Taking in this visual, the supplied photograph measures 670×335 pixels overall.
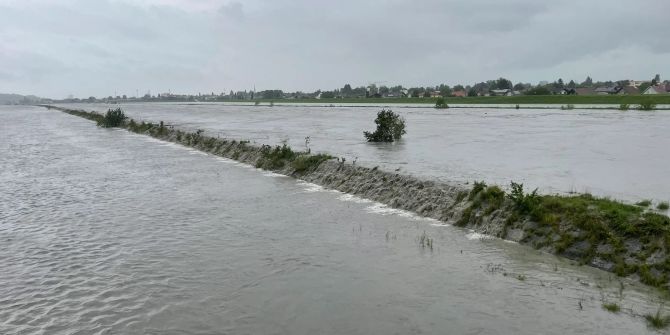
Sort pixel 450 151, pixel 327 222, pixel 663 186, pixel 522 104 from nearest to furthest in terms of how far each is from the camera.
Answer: pixel 327 222 → pixel 663 186 → pixel 450 151 → pixel 522 104

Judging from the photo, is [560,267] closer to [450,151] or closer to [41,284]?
[41,284]

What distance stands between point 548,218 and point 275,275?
876 centimetres

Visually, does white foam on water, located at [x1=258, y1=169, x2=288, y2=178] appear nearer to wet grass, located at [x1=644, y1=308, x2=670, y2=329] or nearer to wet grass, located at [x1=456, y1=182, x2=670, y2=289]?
wet grass, located at [x1=456, y1=182, x2=670, y2=289]

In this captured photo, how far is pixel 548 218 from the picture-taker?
1622 cm

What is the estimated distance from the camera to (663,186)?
70.9 ft

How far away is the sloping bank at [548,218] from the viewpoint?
13492 millimetres

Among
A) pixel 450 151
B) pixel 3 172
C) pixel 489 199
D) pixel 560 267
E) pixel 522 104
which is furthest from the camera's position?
pixel 522 104

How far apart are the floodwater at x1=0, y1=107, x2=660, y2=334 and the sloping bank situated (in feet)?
2.07

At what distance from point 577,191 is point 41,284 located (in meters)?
18.8

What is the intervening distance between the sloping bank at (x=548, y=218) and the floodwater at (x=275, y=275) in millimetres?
630

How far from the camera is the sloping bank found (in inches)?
531

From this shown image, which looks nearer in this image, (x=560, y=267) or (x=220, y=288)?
(x=220, y=288)

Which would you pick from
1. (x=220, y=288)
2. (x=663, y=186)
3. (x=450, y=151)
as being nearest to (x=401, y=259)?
(x=220, y=288)

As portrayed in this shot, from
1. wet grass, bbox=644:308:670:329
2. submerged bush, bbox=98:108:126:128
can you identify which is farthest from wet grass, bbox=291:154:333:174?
submerged bush, bbox=98:108:126:128
